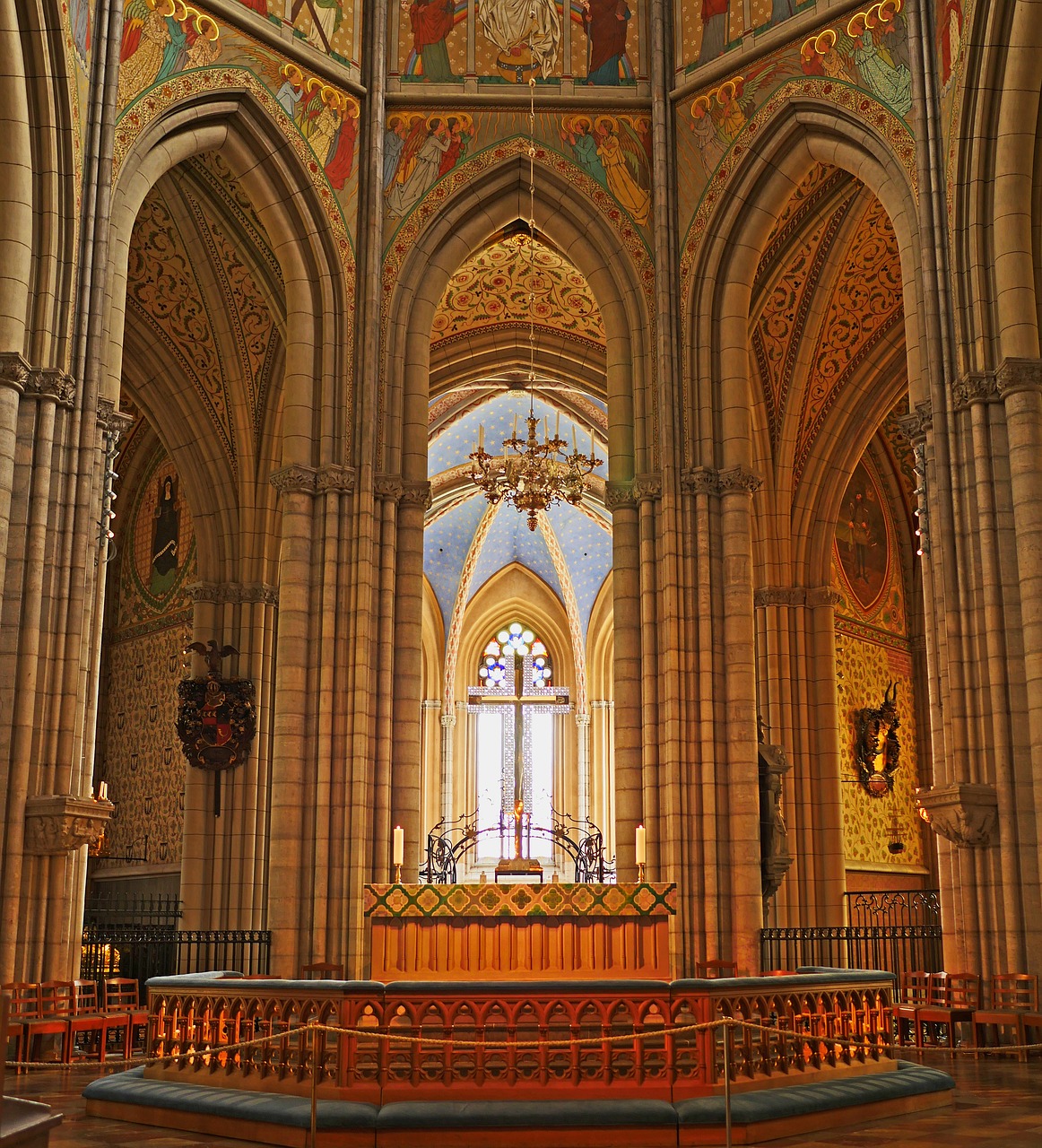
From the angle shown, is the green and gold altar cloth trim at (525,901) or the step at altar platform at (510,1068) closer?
the step at altar platform at (510,1068)

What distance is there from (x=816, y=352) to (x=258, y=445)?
7.97 meters

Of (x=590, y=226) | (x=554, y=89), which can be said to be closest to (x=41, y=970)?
(x=590, y=226)

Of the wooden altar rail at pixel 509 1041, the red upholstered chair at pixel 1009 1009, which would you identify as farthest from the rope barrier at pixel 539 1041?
the red upholstered chair at pixel 1009 1009

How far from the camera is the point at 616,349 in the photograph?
53.7 ft

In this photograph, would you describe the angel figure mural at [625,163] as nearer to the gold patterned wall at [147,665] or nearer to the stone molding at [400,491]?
the stone molding at [400,491]

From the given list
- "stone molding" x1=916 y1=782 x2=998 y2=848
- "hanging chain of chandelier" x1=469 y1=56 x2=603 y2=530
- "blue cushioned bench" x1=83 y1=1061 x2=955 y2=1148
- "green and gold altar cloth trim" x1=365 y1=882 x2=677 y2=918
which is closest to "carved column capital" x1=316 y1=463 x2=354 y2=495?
"hanging chain of chandelier" x1=469 y1=56 x2=603 y2=530

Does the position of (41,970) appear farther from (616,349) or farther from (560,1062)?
(616,349)

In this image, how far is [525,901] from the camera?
368 inches

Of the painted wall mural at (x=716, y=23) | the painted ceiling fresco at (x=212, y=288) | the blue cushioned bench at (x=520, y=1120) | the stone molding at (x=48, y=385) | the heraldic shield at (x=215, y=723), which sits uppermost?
the painted wall mural at (x=716, y=23)

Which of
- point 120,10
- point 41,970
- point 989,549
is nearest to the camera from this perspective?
point 41,970

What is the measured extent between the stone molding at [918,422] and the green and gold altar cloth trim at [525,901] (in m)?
5.81

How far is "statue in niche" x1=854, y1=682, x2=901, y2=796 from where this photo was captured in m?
22.0

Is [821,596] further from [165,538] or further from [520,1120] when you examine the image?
[520,1120]

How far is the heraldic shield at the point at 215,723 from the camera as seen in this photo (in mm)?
18219
